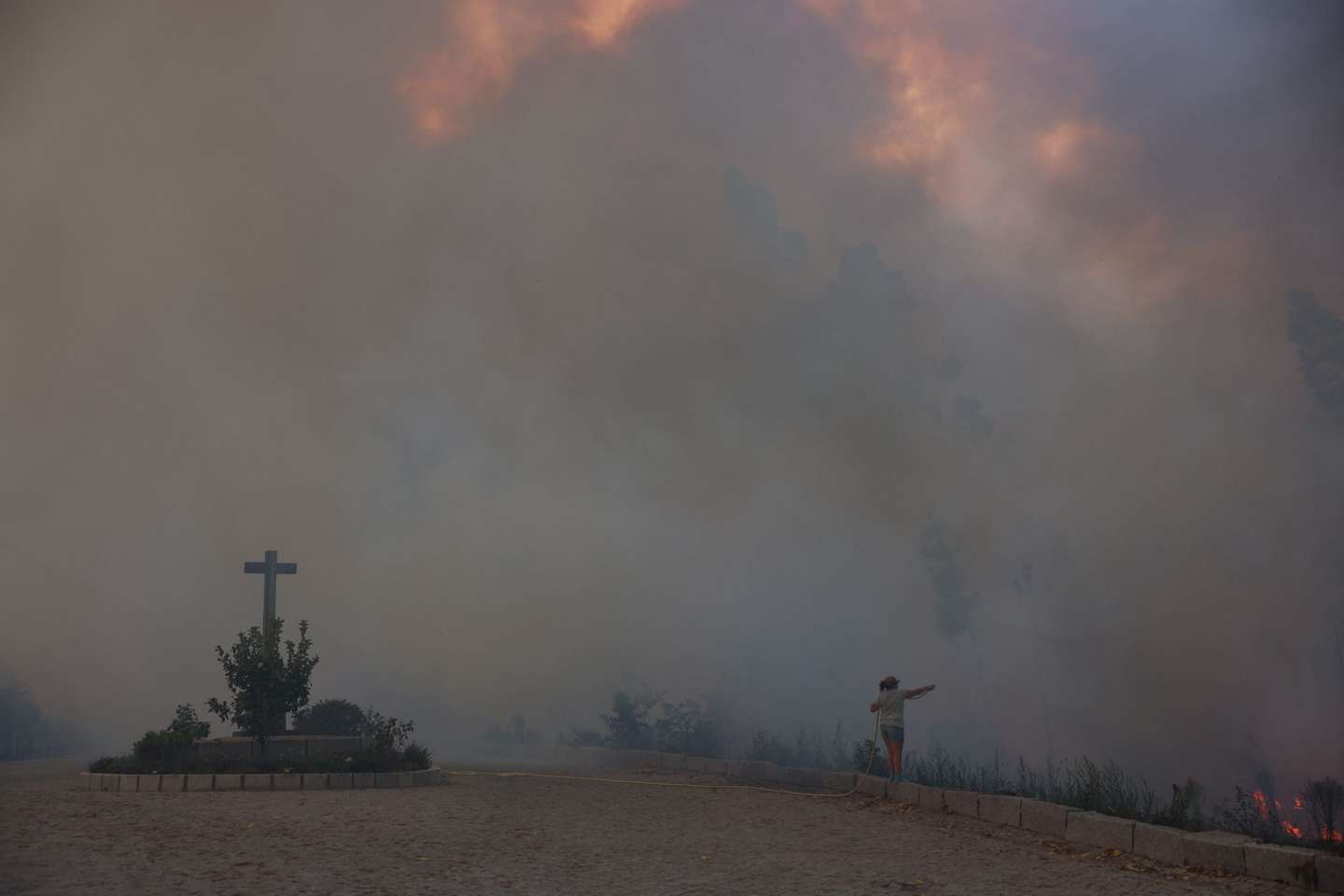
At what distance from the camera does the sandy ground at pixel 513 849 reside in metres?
8.82

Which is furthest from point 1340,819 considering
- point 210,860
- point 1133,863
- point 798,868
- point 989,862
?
Result: point 210,860

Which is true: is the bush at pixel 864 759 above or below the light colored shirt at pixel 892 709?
below

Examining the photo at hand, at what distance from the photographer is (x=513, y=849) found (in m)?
10.8

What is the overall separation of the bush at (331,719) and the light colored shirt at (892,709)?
1259cm

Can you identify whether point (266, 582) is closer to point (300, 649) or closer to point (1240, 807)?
point (300, 649)

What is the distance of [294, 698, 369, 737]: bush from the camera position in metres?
24.9

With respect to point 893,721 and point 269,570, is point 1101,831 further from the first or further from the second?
point 269,570

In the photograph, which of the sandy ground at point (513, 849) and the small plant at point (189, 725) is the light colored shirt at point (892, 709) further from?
the small plant at point (189, 725)

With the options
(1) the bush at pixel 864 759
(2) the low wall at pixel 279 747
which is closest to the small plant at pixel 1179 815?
(1) the bush at pixel 864 759

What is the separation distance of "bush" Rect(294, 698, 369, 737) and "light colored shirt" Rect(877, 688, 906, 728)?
12585 millimetres

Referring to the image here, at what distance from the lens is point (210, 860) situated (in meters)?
9.38

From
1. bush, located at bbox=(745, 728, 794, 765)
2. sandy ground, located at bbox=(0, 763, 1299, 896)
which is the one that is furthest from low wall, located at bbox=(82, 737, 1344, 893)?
bush, located at bbox=(745, 728, 794, 765)

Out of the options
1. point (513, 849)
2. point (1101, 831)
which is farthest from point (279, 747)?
point (1101, 831)

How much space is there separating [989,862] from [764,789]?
8.06m
